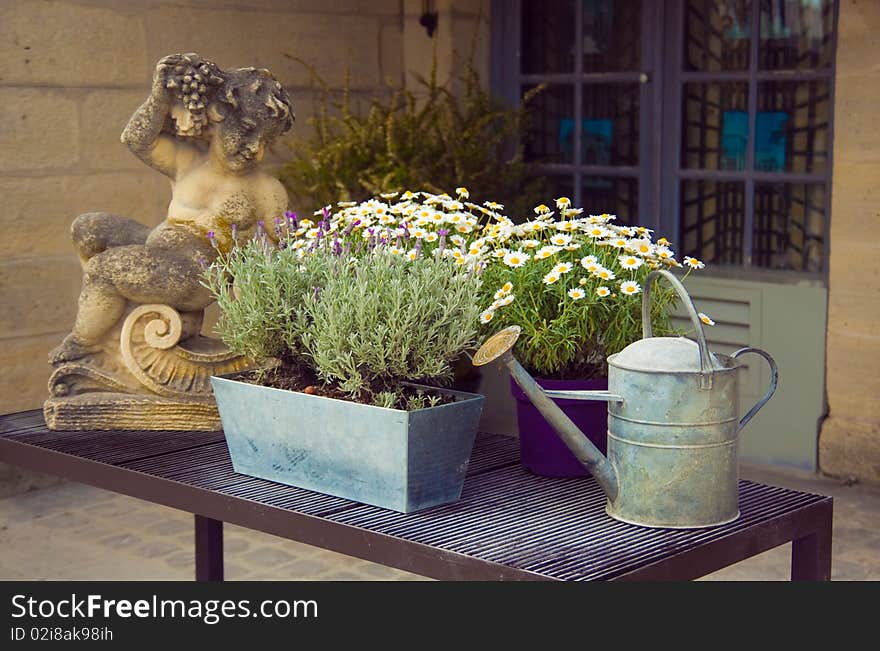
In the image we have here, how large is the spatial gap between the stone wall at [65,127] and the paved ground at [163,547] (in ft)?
1.28

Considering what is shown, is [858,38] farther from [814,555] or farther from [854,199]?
[814,555]

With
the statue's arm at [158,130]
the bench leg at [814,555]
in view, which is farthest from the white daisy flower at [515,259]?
the statue's arm at [158,130]

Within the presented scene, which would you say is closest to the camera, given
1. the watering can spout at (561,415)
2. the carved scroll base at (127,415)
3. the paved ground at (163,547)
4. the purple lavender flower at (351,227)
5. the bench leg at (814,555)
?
the watering can spout at (561,415)

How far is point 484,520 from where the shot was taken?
2197mm

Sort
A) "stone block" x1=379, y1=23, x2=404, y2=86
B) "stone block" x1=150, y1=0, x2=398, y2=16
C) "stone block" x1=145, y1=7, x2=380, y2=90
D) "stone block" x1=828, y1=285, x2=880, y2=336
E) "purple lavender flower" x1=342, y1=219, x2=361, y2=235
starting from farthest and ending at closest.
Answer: "stone block" x1=379, y1=23, x2=404, y2=86, "stone block" x1=150, y1=0, x2=398, y2=16, "stone block" x1=145, y1=7, x2=380, y2=90, "stone block" x1=828, y1=285, x2=880, y2=336, "purple lavender flower" x1=342, y1=219, x2=361, y2=235

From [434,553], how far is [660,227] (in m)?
3.89

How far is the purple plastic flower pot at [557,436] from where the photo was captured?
2404 mm

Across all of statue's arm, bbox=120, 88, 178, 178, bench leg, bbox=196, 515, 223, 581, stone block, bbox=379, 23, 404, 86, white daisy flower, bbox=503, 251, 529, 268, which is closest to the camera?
white daisy flower, bbox=503, 251, 529, 268

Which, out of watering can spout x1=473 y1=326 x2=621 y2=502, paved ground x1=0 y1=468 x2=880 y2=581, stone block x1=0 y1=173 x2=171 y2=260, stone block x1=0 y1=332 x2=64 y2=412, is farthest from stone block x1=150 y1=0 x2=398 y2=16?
watering can spout x1=473 y1=326 x2=621 y2=502

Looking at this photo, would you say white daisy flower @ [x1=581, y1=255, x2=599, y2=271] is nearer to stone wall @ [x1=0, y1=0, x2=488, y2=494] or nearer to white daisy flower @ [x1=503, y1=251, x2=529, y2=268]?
white daisy flower @ [x1=503, y1=251, x2=529, y2=268]

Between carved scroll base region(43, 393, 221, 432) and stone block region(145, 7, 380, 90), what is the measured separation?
271cm

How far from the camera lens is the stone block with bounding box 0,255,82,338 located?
16.2 feet

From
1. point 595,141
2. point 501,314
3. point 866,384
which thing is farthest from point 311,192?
point 501,314

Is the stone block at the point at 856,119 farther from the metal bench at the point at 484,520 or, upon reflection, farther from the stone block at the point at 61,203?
the metal bench at the point at 484,520
